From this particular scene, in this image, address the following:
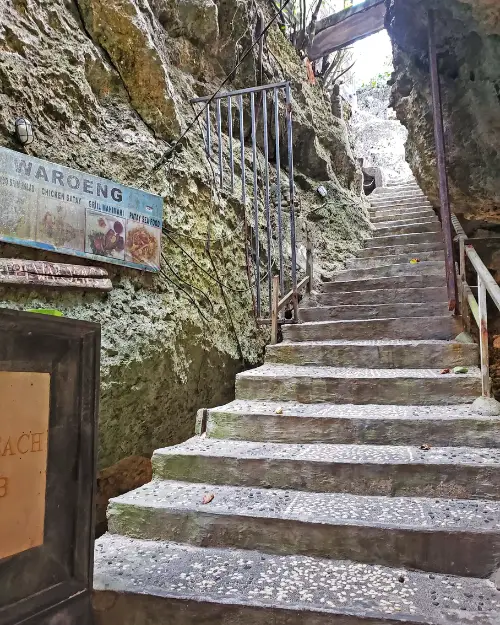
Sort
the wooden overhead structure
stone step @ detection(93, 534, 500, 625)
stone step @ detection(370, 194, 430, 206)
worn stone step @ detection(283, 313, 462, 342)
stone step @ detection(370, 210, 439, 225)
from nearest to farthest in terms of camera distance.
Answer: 1. stone step @ detection(93, 534, 500, 625)
2. worn stone step @ detection(283, 313, 462, 342)
3. stone step @ detection(370, 210, 439, 225)
4. stone step @ detection(370, 194, 430, 206)
5. the wooden overhead structure

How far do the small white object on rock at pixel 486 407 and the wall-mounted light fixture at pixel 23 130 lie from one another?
315 centimetres

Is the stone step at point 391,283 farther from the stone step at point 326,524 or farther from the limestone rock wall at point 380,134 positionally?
the limestone rock wall at point 380,134

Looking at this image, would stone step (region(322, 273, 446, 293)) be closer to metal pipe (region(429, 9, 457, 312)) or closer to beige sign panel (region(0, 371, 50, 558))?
metal pipe (region(429, 9, 457, 312))

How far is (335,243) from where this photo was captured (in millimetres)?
6898

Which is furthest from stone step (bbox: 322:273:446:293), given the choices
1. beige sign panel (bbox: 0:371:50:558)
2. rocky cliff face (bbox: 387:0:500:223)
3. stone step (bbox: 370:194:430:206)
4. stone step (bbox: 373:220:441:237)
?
beige sign panel (bbox: 0:371:50:558)

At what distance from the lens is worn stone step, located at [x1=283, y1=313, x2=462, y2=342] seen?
13.0ft

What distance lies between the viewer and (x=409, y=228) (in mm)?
7141

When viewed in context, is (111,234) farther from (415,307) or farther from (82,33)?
(415,307)

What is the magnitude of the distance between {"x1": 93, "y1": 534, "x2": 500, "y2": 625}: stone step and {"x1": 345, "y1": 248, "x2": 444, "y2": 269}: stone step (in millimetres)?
4631

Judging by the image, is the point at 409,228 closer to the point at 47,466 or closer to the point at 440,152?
the point at 440,152

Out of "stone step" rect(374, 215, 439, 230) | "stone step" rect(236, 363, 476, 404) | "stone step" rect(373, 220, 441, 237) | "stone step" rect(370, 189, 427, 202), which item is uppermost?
"stone step" rect(370, 189, 427, 202)

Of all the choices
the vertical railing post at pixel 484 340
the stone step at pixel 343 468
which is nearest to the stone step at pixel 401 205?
the vertical railing post at pixel 484 340

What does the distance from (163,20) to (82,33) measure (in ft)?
4.66

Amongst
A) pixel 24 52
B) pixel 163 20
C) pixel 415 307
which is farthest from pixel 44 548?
pixel 163 20
